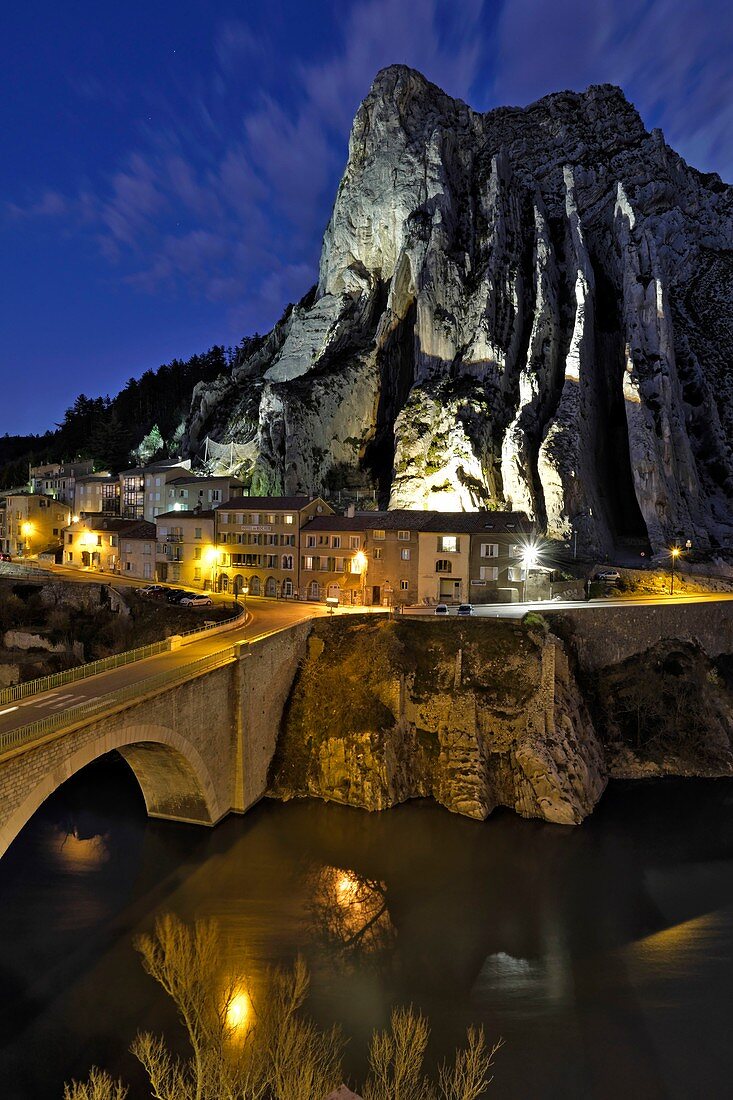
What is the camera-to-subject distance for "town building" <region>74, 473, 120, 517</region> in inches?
2840

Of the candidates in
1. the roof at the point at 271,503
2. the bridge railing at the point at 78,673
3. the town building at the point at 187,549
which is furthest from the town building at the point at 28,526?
the bridge railing at the point at 78,673

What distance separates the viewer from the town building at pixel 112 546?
5491 centimetres

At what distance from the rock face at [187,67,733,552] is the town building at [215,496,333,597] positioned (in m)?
19.0

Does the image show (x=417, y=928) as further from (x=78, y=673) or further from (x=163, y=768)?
(x=78, y=673)

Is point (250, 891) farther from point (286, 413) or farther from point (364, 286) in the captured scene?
point (364, 286)

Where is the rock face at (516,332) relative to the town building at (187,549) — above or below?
above

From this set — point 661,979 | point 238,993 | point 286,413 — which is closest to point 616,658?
point 661,979

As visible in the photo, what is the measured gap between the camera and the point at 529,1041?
51.9ft

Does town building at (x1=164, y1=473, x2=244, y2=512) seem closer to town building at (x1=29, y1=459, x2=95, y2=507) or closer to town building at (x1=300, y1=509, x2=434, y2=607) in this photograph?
town building at (x1=29, y1=459, x2=95, y2=507)

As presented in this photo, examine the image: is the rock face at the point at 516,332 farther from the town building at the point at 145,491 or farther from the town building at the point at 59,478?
the town building at the point at 59,478

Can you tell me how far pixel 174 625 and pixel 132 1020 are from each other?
25642 millimetres

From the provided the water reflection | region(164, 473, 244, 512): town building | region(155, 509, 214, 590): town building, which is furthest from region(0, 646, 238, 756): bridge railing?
region(164, 473, 244, 512): town building

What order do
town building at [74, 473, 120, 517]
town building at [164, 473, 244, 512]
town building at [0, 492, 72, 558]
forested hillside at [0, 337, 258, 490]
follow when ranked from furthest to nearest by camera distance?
forested hillside at [0, 337, 258, 490] → town building at [74, 473, 120, 517] → town building at [0, 492, 72, 558] → town building at [164, 473, 244, 512]

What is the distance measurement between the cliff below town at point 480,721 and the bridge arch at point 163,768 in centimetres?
485
